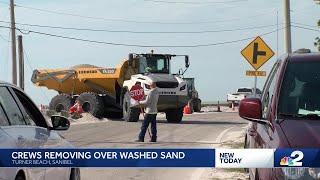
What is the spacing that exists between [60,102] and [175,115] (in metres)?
7.31

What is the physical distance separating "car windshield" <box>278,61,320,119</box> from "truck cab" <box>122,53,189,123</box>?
806 inches

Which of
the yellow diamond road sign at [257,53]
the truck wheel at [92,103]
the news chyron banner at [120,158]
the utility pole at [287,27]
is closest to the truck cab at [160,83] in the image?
the truck wheel at [92,103]

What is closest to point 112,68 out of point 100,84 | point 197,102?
point 100,84

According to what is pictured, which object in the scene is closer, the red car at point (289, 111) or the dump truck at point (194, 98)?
the red car at point (289, 111)

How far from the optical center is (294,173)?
4.89 meters

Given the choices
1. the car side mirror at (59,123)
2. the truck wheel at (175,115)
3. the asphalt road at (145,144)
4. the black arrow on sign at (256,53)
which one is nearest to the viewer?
the car side mirror at (59,123)

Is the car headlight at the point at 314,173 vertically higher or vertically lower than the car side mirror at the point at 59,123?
lower

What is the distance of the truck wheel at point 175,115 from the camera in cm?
2992

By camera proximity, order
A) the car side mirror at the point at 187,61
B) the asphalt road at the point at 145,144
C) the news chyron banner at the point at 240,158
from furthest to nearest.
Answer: the car side mirror at the point at 187,61, the asphalt road at the point at 145,144, the news chyron banner at the point at 240,158

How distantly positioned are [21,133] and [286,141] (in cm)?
230

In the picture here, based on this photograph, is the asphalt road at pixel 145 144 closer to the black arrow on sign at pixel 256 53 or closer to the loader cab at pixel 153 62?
the black arrow on sign at pixel 256 53

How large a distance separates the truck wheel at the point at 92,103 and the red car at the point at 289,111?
80.5ft

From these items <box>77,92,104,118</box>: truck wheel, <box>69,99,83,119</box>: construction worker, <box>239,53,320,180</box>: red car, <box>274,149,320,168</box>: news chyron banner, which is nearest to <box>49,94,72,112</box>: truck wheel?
<box>69,99,83,119</box>: construction worker

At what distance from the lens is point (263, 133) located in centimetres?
617
